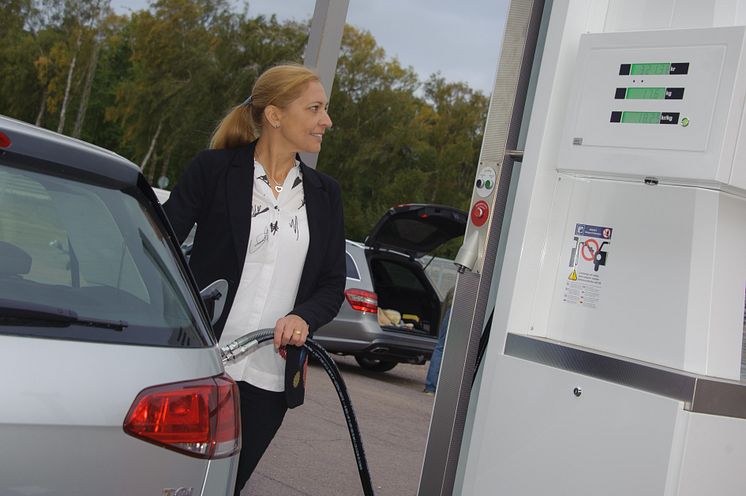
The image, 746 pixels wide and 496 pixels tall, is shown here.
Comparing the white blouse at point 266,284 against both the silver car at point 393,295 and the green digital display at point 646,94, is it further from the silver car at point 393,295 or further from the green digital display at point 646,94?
the silver car at point 393,295

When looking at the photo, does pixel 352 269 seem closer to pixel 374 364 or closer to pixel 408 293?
pixel 408 293

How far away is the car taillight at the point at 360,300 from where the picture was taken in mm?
11531

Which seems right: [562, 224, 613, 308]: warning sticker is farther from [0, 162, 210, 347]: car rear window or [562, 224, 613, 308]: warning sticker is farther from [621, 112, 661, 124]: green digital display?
[0, 162, 210, 347]: car rear window

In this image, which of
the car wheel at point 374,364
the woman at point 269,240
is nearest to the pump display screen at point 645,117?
the woman at point 269,240

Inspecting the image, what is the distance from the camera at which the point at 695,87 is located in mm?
3406

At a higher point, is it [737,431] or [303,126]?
[303,126]

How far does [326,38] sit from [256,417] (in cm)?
371

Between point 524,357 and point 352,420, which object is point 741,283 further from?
point 352,420

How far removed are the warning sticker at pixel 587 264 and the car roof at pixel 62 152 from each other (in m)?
1.85

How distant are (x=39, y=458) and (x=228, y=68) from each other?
199ft

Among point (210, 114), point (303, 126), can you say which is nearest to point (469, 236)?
point (303, 126)

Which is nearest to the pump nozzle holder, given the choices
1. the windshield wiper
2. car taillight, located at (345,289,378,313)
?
the windshield wiper

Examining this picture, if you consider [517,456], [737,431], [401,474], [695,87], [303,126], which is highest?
[695,87]

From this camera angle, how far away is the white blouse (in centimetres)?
341
